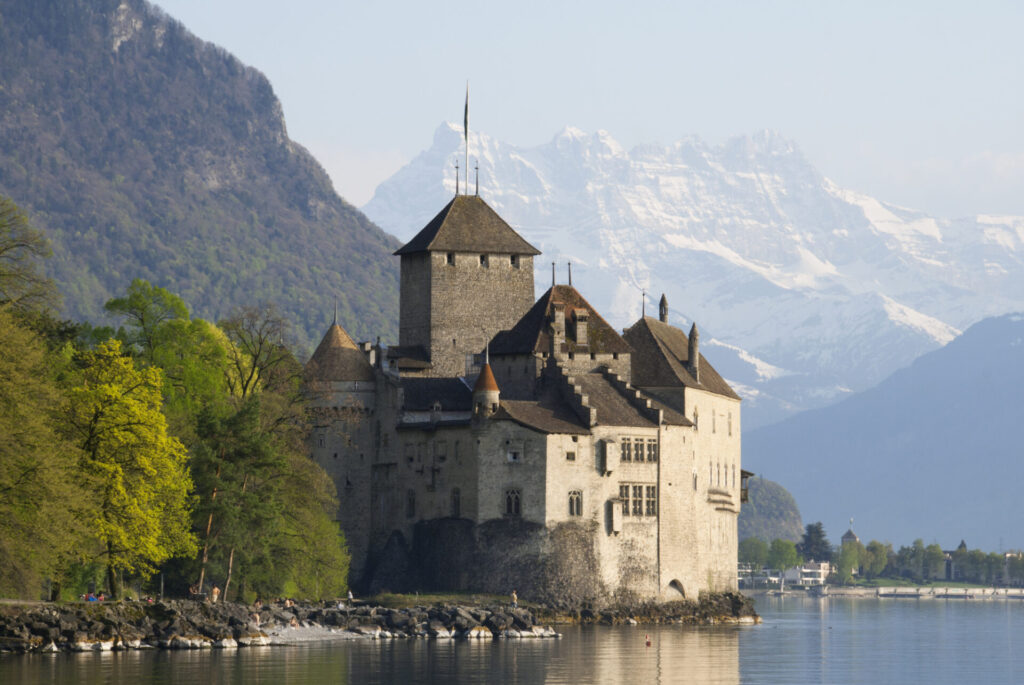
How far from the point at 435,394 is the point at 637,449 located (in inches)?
569

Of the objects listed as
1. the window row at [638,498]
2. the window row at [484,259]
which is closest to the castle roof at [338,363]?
the window row at [484,259]

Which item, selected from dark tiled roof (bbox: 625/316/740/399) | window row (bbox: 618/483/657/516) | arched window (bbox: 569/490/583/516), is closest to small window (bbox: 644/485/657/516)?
window row (bbox: 618/483/657/516)

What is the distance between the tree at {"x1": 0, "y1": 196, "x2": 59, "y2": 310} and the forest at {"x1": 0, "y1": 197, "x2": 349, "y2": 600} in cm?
11

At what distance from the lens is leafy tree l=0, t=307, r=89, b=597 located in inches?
2923

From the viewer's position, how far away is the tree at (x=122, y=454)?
265 feet

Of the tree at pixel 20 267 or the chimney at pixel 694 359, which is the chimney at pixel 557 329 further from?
the tree at pixel 20 267

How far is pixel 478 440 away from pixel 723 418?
23881mm

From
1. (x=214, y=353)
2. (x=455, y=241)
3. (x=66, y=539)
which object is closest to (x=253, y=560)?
(x=214, y=353)

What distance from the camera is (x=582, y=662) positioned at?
79.2 metres

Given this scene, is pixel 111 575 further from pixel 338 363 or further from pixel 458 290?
pixel 458 290

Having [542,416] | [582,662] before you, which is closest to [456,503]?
[542,416]

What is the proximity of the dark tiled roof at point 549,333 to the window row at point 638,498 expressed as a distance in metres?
9.87

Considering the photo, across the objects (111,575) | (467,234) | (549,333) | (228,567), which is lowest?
(111,575)

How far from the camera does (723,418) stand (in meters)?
126
